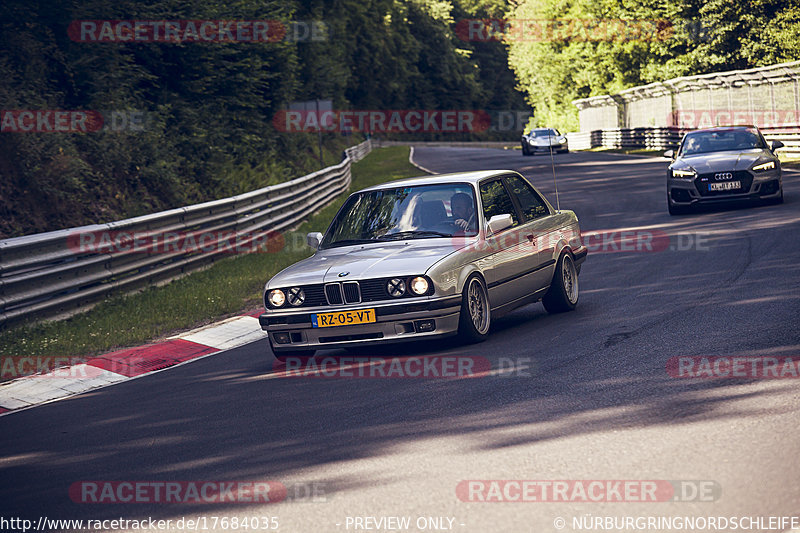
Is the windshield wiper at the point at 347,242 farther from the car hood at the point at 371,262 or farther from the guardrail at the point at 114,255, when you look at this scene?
the guardrail at the point at 114,255

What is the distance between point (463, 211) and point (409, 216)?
1.65ft

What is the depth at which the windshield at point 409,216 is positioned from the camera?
9070mm

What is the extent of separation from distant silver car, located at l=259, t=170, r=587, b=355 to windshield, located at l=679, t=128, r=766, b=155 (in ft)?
30.3

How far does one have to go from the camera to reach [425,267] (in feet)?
26.6

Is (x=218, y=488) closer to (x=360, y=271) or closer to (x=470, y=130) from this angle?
(x=360, y=271)

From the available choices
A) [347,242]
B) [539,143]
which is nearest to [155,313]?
[347,242]

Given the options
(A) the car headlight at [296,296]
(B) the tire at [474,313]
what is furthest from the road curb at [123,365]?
(B) the tire at [474,313]

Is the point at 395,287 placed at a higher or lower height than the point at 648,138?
lower

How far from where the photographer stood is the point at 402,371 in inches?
306

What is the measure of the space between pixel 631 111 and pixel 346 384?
4953 centimetres

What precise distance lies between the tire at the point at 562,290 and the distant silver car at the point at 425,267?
Answer: 0.01 m

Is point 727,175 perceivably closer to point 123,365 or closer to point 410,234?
point 410,234

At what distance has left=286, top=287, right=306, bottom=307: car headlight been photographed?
8375mm

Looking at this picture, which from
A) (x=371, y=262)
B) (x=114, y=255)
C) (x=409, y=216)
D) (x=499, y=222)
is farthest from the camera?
(x=114, y=255)
